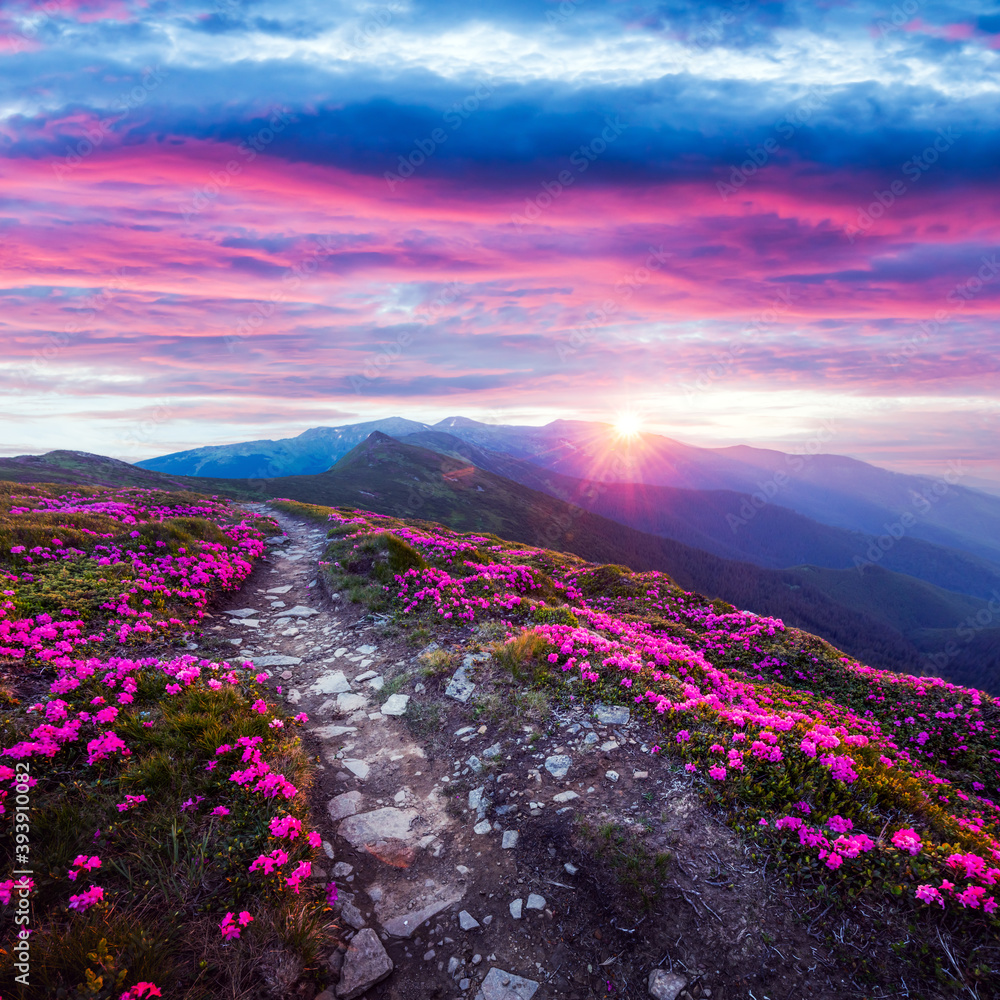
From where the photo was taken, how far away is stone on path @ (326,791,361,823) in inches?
246

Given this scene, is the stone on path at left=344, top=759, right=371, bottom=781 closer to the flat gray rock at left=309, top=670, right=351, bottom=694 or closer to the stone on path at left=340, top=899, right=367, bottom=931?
the stone on path at left=340, top=899, right=367, bottom=931

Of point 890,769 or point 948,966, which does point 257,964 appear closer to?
point 948,966

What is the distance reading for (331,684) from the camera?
964cm

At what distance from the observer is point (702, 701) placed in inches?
286

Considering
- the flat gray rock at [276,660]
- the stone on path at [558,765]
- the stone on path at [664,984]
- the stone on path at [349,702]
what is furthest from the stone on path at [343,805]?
the flat gray rock at [276,660]

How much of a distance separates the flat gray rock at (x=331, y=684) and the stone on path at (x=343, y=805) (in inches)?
116

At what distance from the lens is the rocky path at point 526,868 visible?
13.9 feet

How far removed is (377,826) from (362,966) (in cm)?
180

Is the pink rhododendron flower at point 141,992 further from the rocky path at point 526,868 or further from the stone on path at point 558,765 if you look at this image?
the stone on path at point 558,765

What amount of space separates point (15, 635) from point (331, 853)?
6899 millimetres

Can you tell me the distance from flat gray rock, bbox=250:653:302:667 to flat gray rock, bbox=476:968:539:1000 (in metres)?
7.52

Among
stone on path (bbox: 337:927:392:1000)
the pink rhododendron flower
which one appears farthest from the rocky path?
the pink rhododendron flower

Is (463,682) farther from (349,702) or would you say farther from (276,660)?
(276,660)

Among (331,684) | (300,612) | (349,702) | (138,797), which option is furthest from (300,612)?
(138,797)
